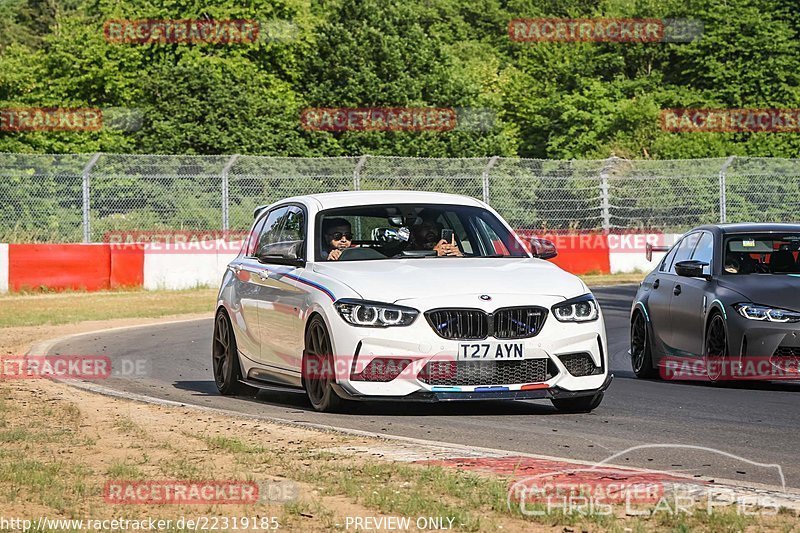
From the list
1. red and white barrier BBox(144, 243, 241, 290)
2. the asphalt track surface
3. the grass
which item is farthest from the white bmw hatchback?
red and white barrier BBox(144, 243, 241, 290)

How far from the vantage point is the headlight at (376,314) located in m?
9.58

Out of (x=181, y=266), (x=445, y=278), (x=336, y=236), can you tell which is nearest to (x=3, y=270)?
(x=181, y=266)

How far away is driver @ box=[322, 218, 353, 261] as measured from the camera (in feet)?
35.6

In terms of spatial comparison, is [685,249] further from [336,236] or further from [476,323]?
[476,323]

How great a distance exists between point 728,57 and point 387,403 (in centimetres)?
5767

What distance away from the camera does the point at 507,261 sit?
10.7 m

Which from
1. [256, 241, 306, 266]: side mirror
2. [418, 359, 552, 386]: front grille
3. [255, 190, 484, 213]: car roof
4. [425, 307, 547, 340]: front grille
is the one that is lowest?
[418, 359, 552, 386]: front grille

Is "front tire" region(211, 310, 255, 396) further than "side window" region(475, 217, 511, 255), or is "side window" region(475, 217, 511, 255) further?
"front tire" region(211, 310, 255, 396)

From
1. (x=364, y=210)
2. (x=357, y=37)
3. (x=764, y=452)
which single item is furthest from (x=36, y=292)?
(x=357, y=37)

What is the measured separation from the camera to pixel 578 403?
33.7 ft

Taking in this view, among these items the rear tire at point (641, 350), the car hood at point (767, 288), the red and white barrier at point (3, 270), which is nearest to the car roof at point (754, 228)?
the car hood at point (767, 288)

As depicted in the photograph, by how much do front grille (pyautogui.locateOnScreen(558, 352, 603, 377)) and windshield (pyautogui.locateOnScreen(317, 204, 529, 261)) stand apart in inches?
55.0

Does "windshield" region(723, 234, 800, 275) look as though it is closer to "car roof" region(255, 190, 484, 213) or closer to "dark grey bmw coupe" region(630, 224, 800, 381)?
"dark grey bmw coupe" region(630, 224, 800, 381)

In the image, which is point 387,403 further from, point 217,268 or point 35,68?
point 35,68
